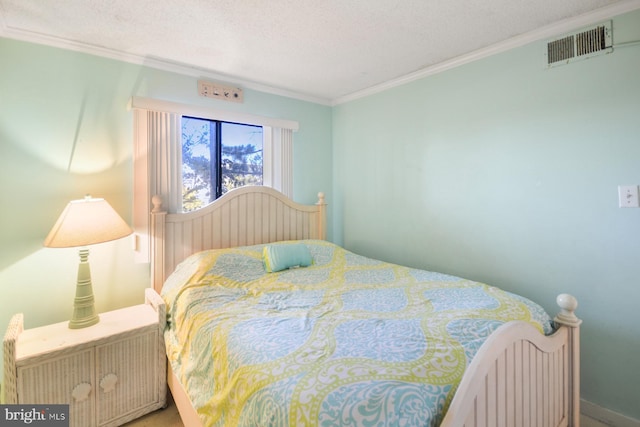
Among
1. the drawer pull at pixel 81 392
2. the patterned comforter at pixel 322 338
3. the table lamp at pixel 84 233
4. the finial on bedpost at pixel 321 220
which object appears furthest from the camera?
the finial on bedpost at pixel 321 220

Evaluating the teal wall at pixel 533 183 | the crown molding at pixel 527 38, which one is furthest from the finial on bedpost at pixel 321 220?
the crown molding at pixel 527 38

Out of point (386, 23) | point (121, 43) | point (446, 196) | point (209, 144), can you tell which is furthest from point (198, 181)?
point (446, 196)

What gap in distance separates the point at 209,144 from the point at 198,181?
34 cm

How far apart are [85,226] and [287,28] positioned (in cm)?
166

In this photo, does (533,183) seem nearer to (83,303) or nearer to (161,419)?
(161,419)

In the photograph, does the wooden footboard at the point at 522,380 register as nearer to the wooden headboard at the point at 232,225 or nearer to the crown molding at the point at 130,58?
the wooden headboard at the point at 232,225

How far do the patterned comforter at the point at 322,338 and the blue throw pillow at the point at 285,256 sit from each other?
0.07m

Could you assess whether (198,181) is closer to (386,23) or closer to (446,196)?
(386,23)

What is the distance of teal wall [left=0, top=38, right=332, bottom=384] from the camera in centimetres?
178

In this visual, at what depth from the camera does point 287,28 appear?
1.82 metres

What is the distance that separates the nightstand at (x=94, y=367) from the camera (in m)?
1.41

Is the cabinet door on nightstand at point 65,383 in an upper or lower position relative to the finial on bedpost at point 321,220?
lower

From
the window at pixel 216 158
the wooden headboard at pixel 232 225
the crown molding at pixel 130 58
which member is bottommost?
the wooden headboard at pixel 232 225

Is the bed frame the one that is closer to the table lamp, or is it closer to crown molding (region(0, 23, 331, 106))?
the table lamp
